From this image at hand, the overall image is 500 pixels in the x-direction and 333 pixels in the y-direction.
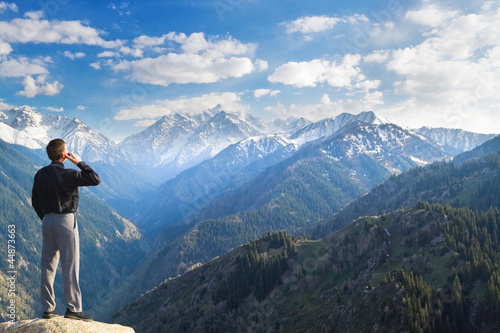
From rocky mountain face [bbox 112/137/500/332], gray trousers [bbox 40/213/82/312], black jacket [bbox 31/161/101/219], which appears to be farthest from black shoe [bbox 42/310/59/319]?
rocky mountain face [bbox 112/137/500/332]

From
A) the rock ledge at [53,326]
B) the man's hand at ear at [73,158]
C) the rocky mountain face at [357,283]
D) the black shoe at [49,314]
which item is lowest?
the rocky mountain face at [357,283]

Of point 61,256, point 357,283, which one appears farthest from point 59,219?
point 357,283

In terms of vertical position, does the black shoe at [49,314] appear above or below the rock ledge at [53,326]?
above

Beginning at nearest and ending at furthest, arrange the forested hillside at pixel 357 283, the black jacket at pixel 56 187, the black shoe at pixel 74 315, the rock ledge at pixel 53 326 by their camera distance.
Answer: the black jacket at pixel 56 187
the rock ledge at pixel 53 326
the black shoe at pixel 74 315
the forested hillside at pixel 357 283

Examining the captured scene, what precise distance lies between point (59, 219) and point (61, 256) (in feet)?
5.09

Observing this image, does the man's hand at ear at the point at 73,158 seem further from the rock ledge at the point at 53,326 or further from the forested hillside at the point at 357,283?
the forested hillside at the point at 357,283

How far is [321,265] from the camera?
129 m

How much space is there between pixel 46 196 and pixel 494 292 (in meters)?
87.6

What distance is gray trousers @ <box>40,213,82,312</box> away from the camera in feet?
39.3

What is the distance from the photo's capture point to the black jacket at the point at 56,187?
39.2 ft

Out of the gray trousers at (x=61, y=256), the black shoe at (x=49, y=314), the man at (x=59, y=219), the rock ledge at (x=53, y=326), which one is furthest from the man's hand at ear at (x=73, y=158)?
the rock ledge at (x=53, y=326)

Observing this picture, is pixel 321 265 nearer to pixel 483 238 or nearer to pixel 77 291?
pixel 483 238

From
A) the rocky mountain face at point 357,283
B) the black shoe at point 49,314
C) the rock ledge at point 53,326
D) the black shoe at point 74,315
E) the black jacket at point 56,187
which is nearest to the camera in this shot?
the black jacket at point 56,187

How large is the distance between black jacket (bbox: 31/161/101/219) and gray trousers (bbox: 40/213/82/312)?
1.19ft
